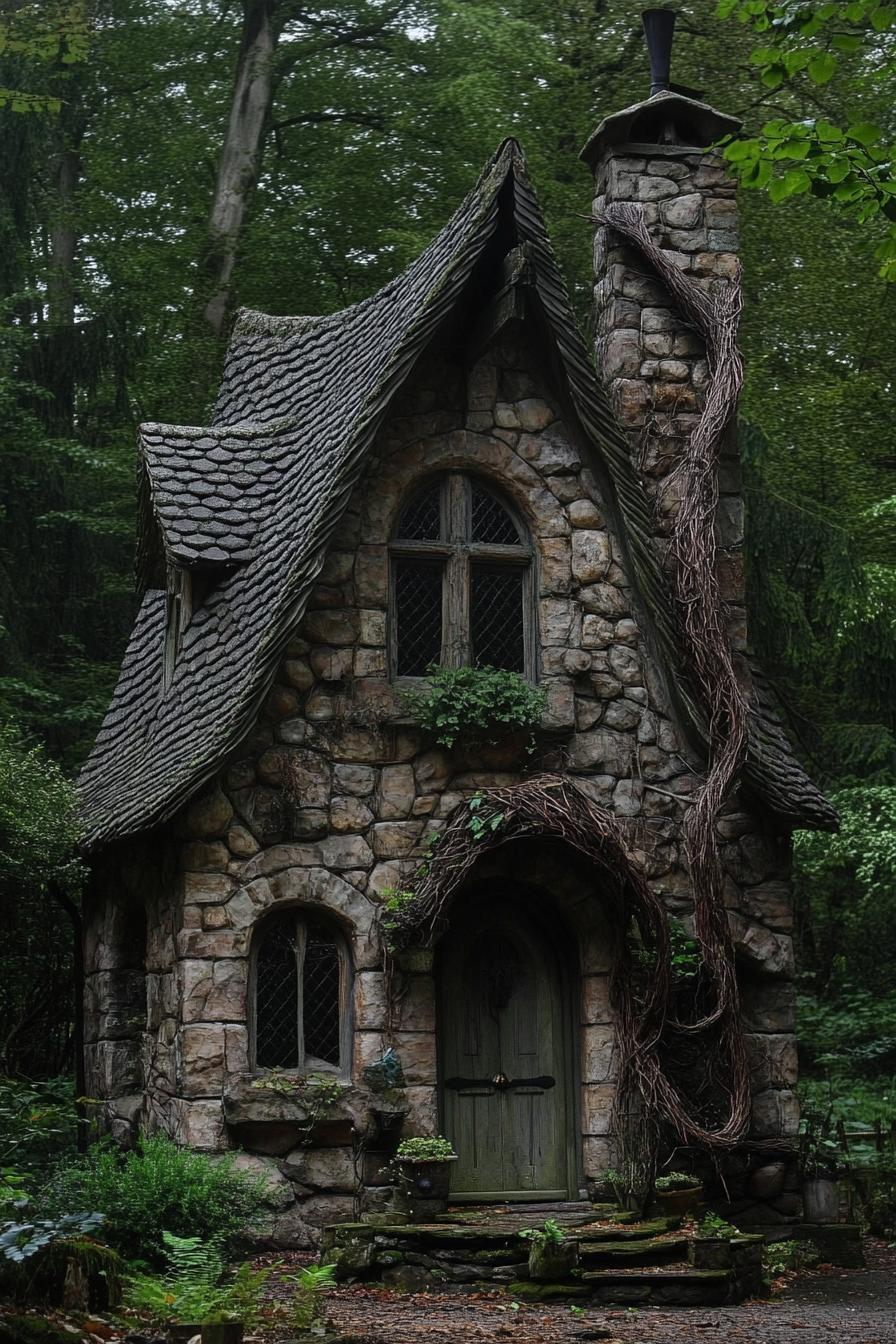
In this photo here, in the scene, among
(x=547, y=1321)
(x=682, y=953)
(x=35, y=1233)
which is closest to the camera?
(x=35, y=1233)

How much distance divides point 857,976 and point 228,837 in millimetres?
11632

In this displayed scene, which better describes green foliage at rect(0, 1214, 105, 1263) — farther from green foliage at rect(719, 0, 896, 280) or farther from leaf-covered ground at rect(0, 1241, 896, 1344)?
green foliage at rect(719, 0, 896, 280)

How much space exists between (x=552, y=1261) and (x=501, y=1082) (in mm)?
2034

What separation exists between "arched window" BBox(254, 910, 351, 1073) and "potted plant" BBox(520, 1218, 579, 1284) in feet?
6.24

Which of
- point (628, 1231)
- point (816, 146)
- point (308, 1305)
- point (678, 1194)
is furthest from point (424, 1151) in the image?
point (816, 146)

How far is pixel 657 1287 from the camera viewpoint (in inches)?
369

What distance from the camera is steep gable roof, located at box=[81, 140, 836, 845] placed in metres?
10.5

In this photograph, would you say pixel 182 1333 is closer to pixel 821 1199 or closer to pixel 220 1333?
pixel 220 1333

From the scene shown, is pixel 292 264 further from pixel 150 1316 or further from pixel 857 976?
pixel 150 1316

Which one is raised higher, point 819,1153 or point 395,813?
point 395,813

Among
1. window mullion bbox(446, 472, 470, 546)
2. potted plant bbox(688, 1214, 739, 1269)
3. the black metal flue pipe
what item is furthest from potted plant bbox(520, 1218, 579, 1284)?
the black metal flue pipe

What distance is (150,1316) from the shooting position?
763 centimetres

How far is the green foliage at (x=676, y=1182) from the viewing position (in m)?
10.5

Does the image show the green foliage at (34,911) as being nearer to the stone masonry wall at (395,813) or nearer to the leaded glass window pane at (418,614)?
the stone masonry wall at (395,813)
